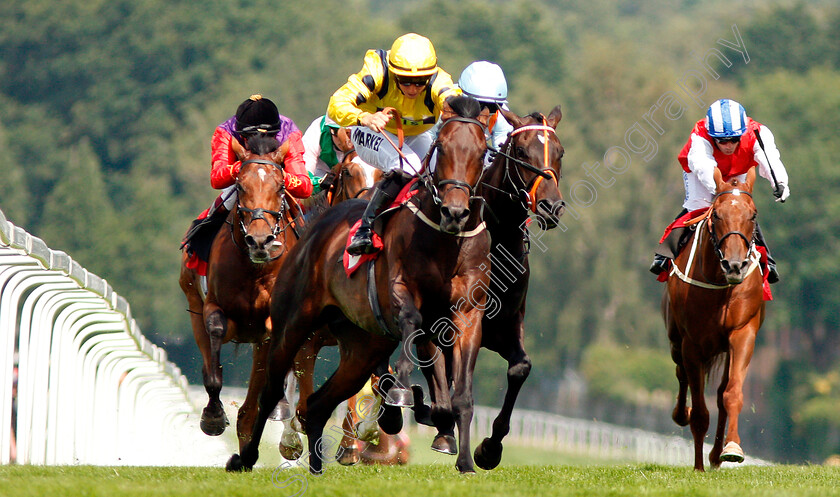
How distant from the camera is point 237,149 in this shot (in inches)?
354

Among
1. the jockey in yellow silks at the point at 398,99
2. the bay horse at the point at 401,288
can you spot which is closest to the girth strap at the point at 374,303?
the bay horse at the point at 401,288

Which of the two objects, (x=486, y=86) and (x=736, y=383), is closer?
(x=486, y=86)

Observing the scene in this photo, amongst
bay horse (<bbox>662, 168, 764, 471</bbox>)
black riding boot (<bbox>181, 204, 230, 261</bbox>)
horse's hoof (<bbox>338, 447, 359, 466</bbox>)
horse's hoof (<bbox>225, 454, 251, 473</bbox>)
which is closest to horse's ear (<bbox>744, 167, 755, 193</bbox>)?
bay horse (<bbox>662, 168, 764, 471</bbox>)

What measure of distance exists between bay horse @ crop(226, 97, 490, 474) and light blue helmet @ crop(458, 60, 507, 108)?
1.07m

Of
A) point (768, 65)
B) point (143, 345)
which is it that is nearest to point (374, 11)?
point (768, 65)

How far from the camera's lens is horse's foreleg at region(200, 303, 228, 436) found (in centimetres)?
906

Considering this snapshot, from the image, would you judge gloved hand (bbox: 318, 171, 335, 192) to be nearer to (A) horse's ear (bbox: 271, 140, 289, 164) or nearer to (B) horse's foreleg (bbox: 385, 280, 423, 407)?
(A) horse's ear (bbox: 271, 140, 289, 164)

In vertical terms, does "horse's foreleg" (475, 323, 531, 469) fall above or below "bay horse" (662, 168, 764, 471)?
below

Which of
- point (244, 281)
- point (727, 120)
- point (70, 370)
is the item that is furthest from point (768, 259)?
point (70, 370)

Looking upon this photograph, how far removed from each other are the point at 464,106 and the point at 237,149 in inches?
83.7

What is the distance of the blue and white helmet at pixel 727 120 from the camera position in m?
9.59

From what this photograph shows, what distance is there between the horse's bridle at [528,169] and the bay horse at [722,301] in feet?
4.73

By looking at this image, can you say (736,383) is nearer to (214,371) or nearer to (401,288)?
(401,288)

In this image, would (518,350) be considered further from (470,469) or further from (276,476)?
(276,476)
